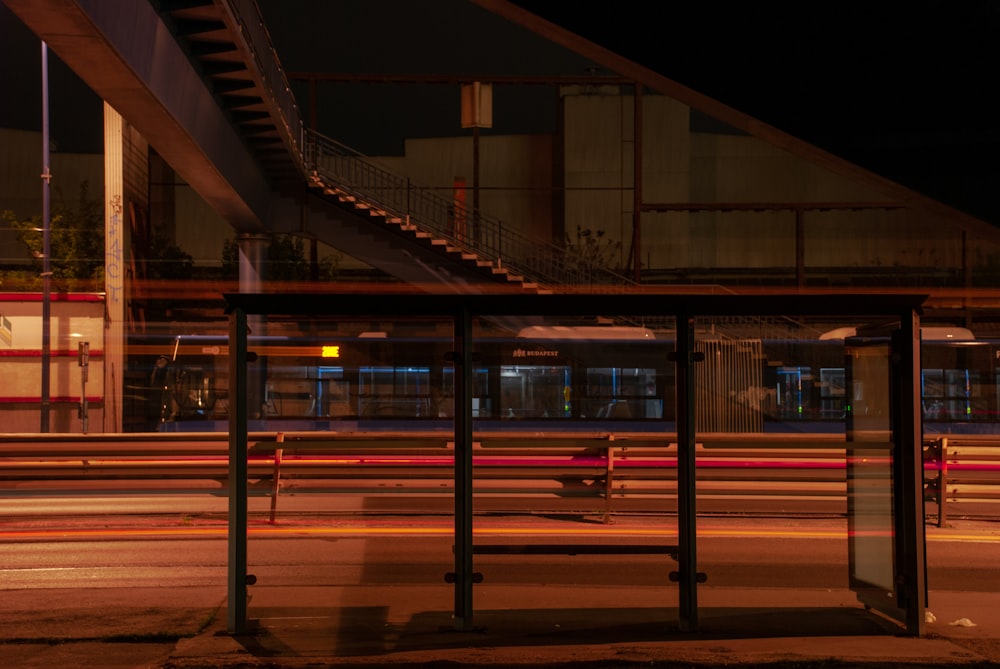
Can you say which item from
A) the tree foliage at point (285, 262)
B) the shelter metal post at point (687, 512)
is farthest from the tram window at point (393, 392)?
the tree foliage at point (285, 262)

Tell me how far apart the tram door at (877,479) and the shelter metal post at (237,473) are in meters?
4.31

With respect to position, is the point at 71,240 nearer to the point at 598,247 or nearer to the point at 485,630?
Result: the point at 598,247

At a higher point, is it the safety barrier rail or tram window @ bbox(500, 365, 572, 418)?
tram window @ bbox(500, 365, 572, 418)

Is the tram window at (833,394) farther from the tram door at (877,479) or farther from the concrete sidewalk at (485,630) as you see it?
the concrete sidewalk at (485,630)

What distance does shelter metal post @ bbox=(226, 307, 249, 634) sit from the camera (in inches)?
280

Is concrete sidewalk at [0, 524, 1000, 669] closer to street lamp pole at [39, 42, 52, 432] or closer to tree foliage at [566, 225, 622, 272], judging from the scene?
street lamp pole at [39, 42, 52, 432]

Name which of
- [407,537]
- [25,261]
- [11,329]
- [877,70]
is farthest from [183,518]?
[25,261]

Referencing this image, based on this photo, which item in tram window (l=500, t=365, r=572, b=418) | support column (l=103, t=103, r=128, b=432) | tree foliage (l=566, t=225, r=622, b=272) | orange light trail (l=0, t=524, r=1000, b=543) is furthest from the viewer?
tree foliage (l=566, t=225, r=622, b=272)

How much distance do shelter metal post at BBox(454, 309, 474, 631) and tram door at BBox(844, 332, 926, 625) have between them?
2797mm

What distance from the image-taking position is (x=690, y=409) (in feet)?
24.2

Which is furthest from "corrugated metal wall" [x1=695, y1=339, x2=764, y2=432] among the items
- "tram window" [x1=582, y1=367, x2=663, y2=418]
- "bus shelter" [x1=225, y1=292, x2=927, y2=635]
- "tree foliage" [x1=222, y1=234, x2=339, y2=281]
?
"tree foliage" [x1=222, y1=234, x2=339, y2=281]

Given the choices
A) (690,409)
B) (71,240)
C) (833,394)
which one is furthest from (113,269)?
(690,409)

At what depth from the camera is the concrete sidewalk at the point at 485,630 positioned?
6.50 m

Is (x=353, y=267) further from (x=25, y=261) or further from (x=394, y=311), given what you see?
(x=394, y=311)
